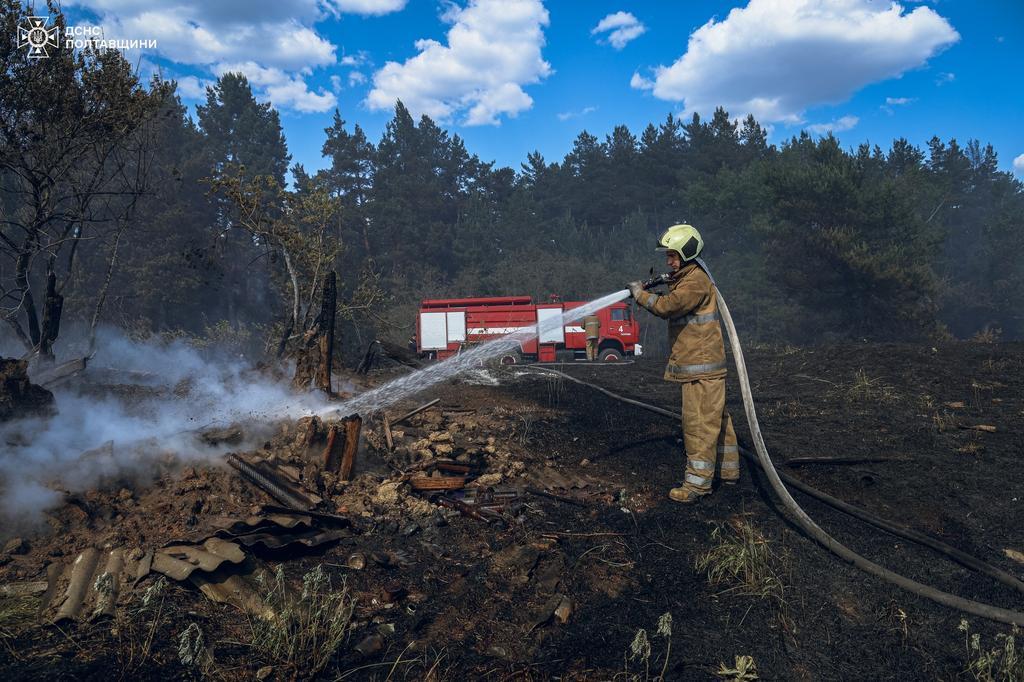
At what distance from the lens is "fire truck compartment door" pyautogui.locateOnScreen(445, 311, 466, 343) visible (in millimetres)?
23672

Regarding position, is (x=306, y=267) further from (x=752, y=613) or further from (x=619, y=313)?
(x=619, y=313)

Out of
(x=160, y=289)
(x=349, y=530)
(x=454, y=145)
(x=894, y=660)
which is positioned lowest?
(x=894, y=660)

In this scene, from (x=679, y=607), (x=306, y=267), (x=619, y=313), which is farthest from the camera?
(x=619, y=313)

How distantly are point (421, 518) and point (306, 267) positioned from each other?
9.05m

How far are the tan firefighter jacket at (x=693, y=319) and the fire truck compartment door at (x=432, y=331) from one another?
1889 cm

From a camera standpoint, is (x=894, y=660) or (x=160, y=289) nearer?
(x=894, y=660)

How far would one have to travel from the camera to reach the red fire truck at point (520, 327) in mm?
22109

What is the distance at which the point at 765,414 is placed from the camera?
28.7 feet

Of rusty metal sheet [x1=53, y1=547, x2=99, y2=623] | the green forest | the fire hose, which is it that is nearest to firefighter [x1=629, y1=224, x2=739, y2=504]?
the fire hose

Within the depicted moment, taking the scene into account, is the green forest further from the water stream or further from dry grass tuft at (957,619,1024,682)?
dry grass tuft at (957,619,1024,682)

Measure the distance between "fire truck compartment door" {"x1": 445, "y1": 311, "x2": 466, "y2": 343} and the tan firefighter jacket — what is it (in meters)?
18.5

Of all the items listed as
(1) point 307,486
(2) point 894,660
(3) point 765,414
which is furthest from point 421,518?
(3) point 765,414

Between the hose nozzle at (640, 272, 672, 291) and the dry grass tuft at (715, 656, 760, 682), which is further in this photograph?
the hose nozzle at (640, 272, 672, 291)

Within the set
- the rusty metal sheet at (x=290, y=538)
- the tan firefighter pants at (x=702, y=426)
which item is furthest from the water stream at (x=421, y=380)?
the rusty metal sheet at (x=290, y=538)
